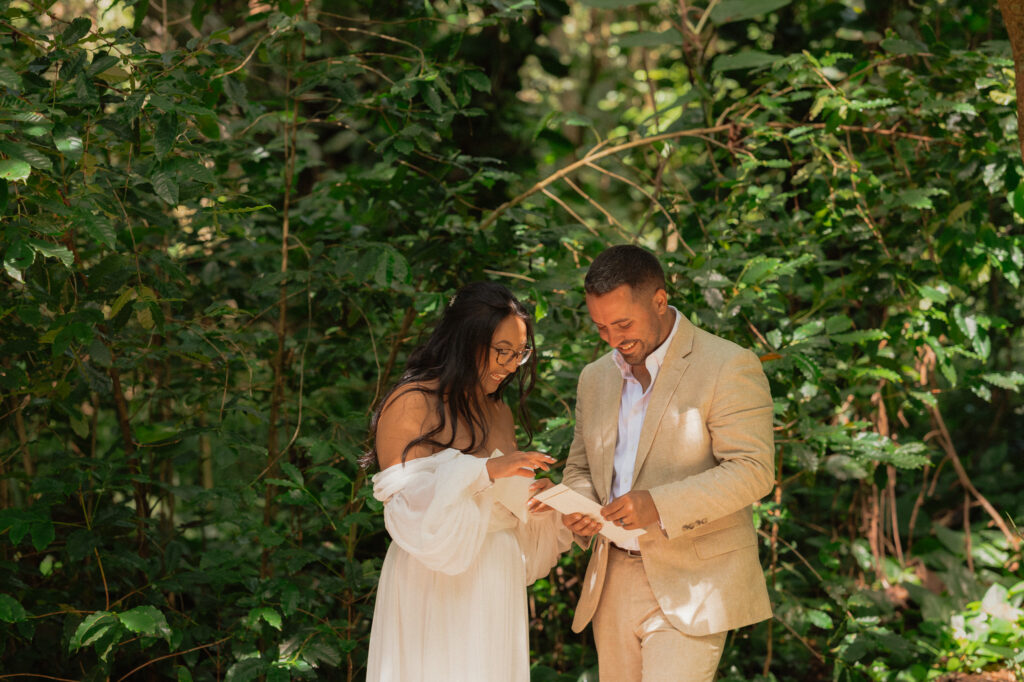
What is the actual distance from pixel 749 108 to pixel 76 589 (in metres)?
3.94

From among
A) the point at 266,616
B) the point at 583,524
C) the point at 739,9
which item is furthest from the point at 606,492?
the point at 739,9

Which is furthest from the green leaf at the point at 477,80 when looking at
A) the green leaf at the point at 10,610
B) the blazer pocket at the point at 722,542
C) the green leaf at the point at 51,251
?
the green leaf at the point at 10,610

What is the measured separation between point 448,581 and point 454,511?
1.01 feet

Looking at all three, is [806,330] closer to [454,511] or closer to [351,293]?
[454,511]

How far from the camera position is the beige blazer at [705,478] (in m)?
2.79

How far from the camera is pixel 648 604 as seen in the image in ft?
9.77

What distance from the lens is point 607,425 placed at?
10.2 ft

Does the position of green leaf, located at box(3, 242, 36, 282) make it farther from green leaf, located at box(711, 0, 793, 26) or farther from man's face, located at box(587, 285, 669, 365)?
green leaf, located at box(711, 0, 793, 26)

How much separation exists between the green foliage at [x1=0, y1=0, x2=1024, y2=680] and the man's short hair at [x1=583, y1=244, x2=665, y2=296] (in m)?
0.96

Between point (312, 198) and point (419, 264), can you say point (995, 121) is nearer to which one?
point (419, 264)

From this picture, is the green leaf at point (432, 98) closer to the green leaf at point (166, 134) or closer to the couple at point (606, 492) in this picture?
the green leaf at point (166, 134)

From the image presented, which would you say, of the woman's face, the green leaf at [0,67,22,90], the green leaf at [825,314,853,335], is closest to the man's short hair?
the woman's face

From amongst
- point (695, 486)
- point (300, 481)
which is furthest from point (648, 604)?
point (300, 481)

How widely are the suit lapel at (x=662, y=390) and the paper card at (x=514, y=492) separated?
34 cm
